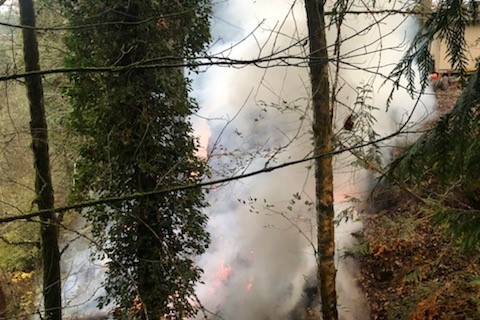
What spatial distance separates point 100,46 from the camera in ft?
18.0

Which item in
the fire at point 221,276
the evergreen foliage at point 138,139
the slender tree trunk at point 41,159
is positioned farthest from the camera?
the fire at point 221,276

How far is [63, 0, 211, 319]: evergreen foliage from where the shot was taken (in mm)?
5371

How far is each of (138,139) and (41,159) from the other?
1.68 m

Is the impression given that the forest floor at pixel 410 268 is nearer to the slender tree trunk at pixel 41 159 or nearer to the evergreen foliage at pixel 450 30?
the evergreen foliage at pixel 450 30

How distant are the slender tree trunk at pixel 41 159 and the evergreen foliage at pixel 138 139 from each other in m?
0.53

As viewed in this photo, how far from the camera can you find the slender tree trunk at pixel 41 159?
557 cm

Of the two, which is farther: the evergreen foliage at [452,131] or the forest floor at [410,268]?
the forest floor at [410,268]

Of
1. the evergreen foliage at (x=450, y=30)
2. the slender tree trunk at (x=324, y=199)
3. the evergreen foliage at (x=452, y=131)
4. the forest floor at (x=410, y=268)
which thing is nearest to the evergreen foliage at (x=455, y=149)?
the evergreen foliage at (x=452, y=131)

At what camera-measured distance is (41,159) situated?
226 inches

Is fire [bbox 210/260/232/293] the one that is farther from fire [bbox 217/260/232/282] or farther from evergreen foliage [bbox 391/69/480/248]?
evergreen foliage [bbox 391/69/480/248]

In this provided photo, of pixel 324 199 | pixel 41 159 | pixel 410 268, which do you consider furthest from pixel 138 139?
pixel 410 268

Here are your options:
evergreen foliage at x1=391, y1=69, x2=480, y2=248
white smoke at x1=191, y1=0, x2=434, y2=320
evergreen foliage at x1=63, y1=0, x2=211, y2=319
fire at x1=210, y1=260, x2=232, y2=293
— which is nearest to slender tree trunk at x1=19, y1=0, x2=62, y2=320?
evergreen foliage at x1=63, y1=0, x2=211, y2=319

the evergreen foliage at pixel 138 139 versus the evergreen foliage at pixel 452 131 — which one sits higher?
the evergreen foliage at pixel 138 139

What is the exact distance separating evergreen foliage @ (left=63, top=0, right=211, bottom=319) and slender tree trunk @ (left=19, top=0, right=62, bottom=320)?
53 centimetres
